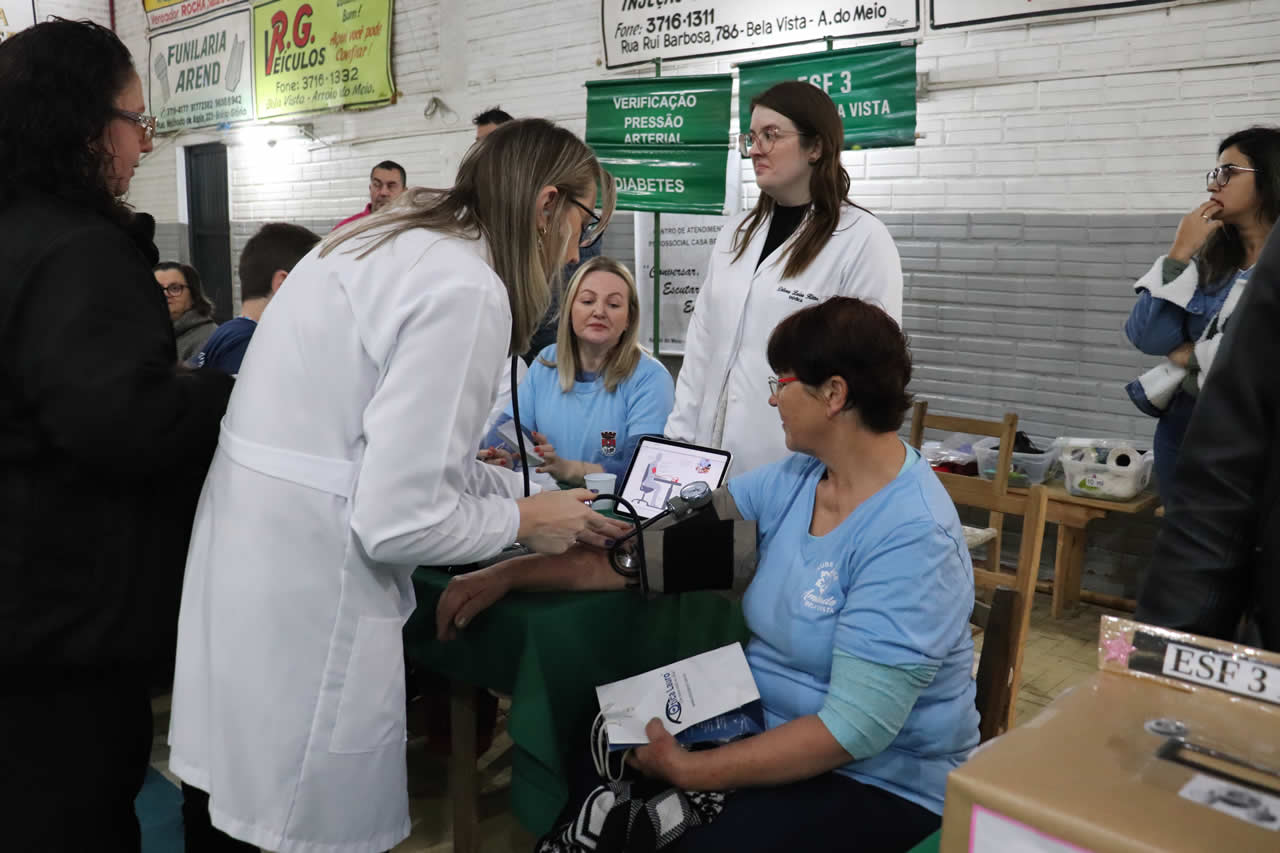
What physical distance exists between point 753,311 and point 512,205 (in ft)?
4.35

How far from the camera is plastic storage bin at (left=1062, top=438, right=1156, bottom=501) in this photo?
3828mm

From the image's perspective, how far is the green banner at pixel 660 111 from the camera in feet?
14.7

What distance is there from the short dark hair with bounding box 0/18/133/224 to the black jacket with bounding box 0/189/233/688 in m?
0.04

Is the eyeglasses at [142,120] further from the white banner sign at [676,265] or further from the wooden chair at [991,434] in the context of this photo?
the white banner sign at [676,265]

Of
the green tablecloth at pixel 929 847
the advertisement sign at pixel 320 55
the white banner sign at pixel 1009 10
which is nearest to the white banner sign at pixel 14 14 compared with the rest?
the advertisement sign at pixel 320 55

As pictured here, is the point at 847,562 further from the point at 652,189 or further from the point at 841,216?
the point at 652,189

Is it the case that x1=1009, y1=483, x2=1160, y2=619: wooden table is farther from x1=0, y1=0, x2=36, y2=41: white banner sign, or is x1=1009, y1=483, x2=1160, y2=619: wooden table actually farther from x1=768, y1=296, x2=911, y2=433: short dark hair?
x1=0, y1=0, x2=36, y2=41: white banner sign

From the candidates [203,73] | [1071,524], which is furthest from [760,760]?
→ [203,73]

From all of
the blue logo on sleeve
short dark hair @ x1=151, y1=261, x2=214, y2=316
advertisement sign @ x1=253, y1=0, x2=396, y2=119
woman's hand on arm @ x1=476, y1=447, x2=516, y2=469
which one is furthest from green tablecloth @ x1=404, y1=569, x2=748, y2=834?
advertisement sign @ x1=253, y1=0, x2=396, y2=119

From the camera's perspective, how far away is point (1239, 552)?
946 mm

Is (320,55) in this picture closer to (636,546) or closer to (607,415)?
(607,415)

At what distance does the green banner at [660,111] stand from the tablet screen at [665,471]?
255cm

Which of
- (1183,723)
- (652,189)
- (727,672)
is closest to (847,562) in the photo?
(727,672)

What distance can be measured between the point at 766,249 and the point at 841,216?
216 millimetres
